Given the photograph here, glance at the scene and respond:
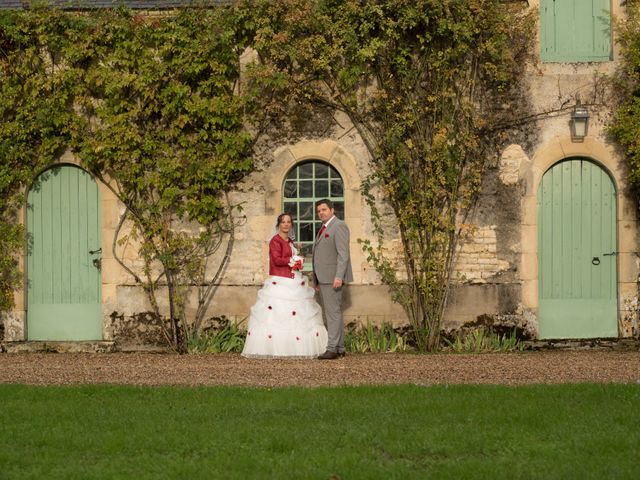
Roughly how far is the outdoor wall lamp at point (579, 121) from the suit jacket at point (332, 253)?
10.3ft

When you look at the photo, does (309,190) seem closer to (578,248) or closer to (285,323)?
(285,323)

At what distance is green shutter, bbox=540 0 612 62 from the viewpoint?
42.2ft

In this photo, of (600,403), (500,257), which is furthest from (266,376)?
(500,257)

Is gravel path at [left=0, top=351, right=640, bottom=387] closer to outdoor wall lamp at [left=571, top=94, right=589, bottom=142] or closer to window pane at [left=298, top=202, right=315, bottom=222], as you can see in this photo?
window pane at [left=298, top=202, right=315, bottom=222]

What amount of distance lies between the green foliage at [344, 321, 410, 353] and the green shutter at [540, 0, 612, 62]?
12.1ft

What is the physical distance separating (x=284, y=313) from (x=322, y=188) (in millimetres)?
2015

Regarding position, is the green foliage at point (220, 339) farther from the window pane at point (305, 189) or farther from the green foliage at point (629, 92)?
the green foliage at point (629, 92)

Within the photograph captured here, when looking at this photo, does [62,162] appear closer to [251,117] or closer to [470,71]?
[251,117]

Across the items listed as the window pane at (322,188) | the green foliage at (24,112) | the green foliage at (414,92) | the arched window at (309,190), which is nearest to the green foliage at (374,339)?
the green foliage at (414,92)

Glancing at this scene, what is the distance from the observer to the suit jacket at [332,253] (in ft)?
37.5

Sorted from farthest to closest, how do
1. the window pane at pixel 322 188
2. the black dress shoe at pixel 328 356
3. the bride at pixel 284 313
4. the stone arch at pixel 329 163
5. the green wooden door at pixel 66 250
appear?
1. the green wooden door at pixel 66 250
2. the window pane at pixel 322 188
3. the stone arch at pixel 329 163
4. the bride at pixel 284 313
5. the black dress shoe at pixel 328 356

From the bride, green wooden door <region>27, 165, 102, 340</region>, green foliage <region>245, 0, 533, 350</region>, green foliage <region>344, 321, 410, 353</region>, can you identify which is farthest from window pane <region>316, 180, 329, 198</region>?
green wooden door <region>27, 165, 102, 340</region>

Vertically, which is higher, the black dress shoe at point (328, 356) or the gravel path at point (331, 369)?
the black dress shoe at point (328, 356)

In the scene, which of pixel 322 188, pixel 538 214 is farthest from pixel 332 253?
pixel 538 214
